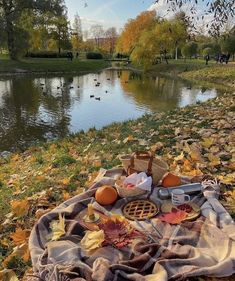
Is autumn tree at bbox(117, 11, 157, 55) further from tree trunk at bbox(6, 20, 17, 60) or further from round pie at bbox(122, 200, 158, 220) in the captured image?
round pie at bbox(122, 200, 158, 220)

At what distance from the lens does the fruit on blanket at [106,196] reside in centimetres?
385

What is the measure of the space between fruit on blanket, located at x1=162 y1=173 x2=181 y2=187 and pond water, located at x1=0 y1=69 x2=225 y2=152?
867 cm

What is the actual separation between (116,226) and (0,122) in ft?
44.7

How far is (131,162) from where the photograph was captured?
4191 mm

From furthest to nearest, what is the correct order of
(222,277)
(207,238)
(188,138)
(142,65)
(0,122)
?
(142,65) → (0,122) → (188,138) → (207,238) → (222,277)

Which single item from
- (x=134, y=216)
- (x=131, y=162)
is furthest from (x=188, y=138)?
(x=134, y=216)

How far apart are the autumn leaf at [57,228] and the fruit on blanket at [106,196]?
1.74ft

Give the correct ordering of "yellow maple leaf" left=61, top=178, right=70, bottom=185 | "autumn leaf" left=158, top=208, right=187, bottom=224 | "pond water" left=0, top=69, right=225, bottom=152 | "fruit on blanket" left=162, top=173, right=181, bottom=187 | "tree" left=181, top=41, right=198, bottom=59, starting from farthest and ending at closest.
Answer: "tree" left=181, top=41, right=198, bottom=59 → "pond water" left=0, top=69, right=225, bottom=152 → "yellow maple leaf" left=61, top=178, right=70, bottom=185 → "fruit on blanket" left=162, top=173, right=181, bottom=187 → "autumn leaf" left=158, top=208, right=187, bottom=224

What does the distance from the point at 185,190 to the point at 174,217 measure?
51 centimetres

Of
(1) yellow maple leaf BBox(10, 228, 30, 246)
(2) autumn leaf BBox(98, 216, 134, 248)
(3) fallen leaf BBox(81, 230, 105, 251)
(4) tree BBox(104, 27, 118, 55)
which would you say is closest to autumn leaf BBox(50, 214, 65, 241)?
(3) fallen leaf BBox(81, 230, 105, 251)

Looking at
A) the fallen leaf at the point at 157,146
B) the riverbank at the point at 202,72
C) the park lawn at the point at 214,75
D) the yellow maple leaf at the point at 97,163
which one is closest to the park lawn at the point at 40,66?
the riverbank at the point at 202,72

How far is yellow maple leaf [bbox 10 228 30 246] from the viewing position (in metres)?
3.79

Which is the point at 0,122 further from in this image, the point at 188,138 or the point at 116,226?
the point at 116,226

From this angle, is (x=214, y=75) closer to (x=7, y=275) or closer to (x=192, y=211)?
(x=192, y=211)
